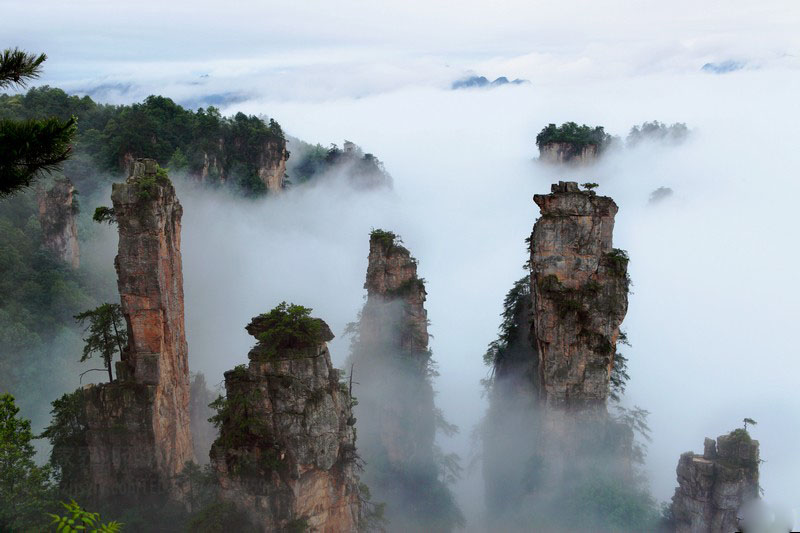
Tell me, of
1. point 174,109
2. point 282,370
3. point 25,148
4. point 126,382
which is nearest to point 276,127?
point 174,109

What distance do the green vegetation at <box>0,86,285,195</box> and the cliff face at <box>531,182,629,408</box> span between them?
40.1 meters

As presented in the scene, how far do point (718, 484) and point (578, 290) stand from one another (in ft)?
32.7

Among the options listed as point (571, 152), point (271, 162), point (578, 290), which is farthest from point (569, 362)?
point (571, 152)

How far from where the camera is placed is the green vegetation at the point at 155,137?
56531 millimetres

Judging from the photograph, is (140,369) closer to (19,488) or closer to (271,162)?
(19,488)

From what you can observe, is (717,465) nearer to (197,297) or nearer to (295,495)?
(295,495)

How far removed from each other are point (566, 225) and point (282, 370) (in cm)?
1430

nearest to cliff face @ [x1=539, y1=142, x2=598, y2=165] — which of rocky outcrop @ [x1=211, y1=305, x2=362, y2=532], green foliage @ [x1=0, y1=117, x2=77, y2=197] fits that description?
rocky outcrop @ [x1=211, y1=305, x2=362, y2=532]

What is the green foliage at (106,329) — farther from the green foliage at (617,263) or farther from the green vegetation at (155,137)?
the green vegetation at (155,137)

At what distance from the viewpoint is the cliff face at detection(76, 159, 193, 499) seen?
25125 mm

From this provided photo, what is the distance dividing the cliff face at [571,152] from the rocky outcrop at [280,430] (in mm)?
60841

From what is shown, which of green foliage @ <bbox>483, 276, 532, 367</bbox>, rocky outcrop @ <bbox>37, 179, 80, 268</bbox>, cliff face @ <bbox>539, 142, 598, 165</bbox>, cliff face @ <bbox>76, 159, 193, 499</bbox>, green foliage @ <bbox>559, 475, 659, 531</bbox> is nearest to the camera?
cliff face @ <bbox>76, 159, 193, 499</bbox>

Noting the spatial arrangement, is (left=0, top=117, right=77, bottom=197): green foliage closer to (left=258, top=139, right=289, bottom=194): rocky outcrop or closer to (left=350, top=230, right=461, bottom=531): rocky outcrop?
(left=350, top=230, right=461, bottom=531): rocky outcrop

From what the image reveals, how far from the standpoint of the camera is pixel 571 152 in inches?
2977
